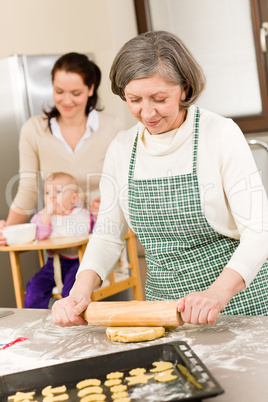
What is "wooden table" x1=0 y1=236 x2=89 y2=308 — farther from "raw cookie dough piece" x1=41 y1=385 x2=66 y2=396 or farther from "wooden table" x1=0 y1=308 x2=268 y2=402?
"raw cookie dough piece" x1=41 y1=385 x2=66 y2=396

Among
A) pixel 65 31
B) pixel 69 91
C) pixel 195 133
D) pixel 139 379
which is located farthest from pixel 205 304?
pixel 65 31

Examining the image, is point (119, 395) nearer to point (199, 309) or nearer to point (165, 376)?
point (165, 376)

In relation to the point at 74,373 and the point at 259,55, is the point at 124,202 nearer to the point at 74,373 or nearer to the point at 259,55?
the point at 74,373

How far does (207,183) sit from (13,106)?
2.04 meters

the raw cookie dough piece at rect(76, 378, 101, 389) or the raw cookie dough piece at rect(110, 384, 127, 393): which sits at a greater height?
the raw cookie dough piece at rect(76, 378, 101, 389)

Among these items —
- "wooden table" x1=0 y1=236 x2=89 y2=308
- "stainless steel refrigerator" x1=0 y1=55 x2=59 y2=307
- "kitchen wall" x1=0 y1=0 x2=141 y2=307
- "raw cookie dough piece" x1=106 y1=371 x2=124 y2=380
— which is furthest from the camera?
"kitchen wall" x1=0 y1=0 x2=141 y2=307

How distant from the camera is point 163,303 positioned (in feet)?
4.08

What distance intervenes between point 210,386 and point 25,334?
2.02 feet

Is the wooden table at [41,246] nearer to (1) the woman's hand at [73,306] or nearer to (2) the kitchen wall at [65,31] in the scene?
(2) the kitchen wall at [65,31]

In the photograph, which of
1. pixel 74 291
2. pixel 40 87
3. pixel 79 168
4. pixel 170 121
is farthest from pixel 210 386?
pixel 40 87

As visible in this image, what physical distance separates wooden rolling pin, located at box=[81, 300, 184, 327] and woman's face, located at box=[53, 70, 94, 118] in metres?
1.62

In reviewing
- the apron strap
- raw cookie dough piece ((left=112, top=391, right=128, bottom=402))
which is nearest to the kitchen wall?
the apron strap

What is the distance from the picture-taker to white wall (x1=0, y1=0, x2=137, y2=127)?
3506mm

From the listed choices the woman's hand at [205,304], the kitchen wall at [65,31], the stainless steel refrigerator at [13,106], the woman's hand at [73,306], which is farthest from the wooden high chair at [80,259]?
the woman's hand at [205,304]
